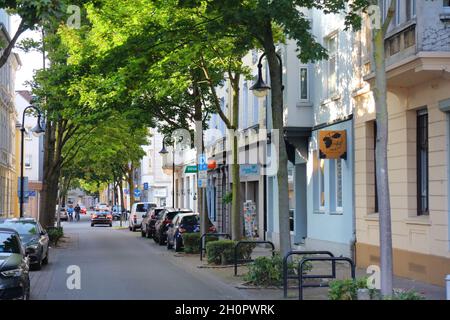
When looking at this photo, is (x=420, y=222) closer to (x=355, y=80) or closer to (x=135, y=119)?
(x=355, y=80)

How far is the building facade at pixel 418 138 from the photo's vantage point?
48.1ft

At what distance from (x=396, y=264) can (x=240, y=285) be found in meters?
4.30

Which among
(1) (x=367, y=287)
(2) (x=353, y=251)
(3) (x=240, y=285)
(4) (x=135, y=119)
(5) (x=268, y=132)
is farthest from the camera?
(5) (x=268, y=132)

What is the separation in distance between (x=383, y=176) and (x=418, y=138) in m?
7.50

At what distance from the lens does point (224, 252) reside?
1989 centimetres

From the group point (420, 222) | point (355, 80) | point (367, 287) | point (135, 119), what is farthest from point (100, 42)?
point (367, 287)

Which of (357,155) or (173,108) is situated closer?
(357,155)

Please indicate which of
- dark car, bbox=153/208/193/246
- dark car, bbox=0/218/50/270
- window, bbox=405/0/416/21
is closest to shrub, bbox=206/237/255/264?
dark car, bbox=0/218/50/270

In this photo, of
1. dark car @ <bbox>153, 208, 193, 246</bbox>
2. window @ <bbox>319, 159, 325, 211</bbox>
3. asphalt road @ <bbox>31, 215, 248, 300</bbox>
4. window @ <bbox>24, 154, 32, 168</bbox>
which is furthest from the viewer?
window @ <bbox>24, 154, 32, 168</bbox>

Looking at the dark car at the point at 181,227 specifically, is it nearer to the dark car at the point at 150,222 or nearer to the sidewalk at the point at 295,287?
the sidewalk at the point at 295,287

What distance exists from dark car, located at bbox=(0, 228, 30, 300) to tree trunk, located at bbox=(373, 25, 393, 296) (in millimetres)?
5842

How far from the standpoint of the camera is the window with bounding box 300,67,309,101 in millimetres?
24906

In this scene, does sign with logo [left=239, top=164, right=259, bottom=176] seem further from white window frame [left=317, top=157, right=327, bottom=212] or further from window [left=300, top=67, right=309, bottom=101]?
white window frame [left=317, top=157, right=327, bottom=212]

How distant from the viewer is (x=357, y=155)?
20.2 m
